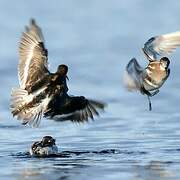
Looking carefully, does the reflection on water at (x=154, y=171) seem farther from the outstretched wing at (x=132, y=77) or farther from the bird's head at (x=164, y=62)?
the bird's head at (x=164, y=62)

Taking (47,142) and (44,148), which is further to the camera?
(47,142)

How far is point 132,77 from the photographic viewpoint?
17.1 metres

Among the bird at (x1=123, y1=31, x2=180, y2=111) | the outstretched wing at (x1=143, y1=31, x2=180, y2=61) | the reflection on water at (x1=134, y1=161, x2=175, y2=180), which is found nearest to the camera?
the reflection on water at (x1=134, y1=161, x2=175, y2=180)

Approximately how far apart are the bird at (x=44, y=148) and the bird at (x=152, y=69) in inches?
63.9

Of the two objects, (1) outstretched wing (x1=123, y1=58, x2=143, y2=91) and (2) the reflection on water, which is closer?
(2) the reflection on water

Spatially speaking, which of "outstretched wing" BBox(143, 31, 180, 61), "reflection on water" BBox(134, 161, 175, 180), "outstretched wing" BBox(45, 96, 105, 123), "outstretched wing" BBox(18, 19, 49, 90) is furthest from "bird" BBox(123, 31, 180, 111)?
"outstretched wing" BBox(18, 19, 49, 90)

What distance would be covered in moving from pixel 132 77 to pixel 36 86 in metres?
1.93

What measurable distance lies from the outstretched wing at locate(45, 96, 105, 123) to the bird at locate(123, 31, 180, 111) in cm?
98

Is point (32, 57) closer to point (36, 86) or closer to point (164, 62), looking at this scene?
point (36, 86)

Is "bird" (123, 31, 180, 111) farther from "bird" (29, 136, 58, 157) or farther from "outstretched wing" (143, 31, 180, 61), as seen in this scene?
"bird" (29, 136, 58, 157)

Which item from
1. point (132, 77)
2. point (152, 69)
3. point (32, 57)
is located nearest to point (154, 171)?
point (132, 77)

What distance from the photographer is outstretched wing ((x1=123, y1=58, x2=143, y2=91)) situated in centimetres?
1695

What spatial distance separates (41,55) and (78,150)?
1.61m

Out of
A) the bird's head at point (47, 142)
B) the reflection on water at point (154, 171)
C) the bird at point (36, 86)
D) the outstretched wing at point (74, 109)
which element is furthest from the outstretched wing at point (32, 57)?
the reflection on water at point (154, 171)
